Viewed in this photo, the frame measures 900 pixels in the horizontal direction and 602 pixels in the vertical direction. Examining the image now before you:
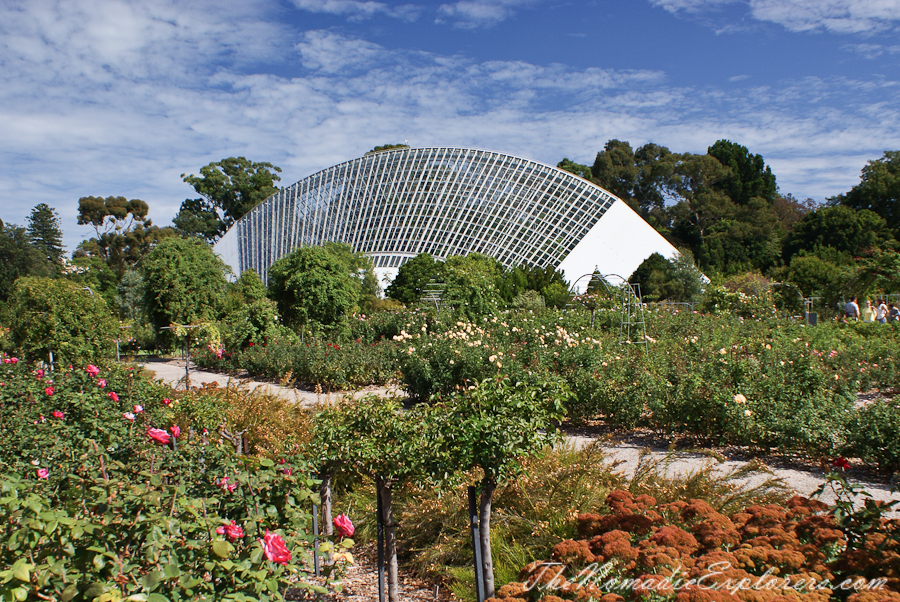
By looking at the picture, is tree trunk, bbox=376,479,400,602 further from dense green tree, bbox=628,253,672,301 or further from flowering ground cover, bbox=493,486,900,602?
dense green tree, bbox=628,253,672,301

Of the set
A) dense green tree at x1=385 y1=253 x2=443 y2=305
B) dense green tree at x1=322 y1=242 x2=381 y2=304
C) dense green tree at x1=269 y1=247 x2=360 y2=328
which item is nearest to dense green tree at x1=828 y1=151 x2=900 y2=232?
dense green tree at x1=385 y1=253 x2=443 y2=305

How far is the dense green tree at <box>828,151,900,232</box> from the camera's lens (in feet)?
137

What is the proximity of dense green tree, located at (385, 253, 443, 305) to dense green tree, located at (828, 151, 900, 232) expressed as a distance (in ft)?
113

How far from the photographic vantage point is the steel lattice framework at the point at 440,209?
30.3 meters

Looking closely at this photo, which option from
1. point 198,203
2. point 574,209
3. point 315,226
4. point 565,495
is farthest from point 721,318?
point 198,203

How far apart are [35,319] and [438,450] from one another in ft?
28.4

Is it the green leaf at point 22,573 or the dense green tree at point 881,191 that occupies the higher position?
the dense green tree at point 881,191

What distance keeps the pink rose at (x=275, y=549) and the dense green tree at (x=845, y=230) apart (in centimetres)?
4207

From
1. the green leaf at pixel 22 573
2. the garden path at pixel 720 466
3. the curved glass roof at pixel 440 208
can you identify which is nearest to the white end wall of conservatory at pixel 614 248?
the curved glass roof at pixel 440 208

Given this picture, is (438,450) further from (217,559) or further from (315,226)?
(315,226)

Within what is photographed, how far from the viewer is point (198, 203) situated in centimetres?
6234

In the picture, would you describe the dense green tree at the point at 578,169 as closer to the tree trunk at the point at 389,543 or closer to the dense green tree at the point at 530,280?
the dense green tree at the point at 530,280

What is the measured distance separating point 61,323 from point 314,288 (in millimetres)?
6392

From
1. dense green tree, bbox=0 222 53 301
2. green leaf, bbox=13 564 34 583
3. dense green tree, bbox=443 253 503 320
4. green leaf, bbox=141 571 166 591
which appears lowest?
green leaf, bbox=141 571 166 591
